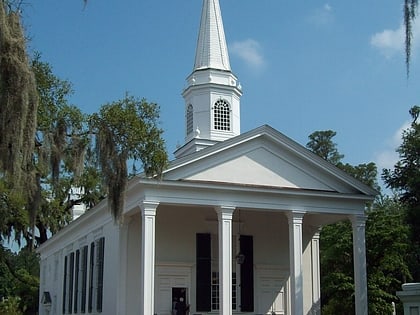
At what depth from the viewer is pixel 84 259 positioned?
3297 centimetres

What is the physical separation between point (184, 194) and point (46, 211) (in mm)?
18667

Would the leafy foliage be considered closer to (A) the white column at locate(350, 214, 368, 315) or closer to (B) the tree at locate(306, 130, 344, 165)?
(A) the white column at locate(350, 214, 368, 315)

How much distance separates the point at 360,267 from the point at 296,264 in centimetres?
263

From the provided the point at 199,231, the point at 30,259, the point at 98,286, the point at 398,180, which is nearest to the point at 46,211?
the point at 98,286

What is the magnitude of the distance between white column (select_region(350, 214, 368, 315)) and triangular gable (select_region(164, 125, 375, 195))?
127 cm

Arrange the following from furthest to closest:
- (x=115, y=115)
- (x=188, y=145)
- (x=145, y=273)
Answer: (x=188, y=145) → (x=145, y=273) → (x=115, y=115)

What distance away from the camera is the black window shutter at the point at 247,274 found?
94.1 feet

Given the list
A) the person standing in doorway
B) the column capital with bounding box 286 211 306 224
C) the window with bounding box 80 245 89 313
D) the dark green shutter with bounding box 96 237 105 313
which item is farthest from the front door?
the window with bounding box 80 245 89 313

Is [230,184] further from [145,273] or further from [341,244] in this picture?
[341,244]

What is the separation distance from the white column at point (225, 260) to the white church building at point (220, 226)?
0.12 ft

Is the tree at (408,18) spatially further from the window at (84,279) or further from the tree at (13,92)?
the window at (84,279)

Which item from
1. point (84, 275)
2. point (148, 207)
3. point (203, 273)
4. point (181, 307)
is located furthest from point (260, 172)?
point (84, 275)

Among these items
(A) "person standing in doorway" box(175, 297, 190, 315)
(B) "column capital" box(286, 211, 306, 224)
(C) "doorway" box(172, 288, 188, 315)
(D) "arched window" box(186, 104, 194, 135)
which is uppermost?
(D) "arched window" box(186, 104, 194, 135)

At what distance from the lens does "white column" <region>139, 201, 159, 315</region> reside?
22750 millimetres
